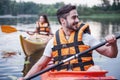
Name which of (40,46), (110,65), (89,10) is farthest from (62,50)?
(89,10)

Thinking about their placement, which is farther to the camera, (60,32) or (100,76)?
(60,32)

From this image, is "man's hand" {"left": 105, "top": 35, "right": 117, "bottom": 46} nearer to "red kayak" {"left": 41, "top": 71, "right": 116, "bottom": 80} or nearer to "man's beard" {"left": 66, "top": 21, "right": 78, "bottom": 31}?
"red kayak" {"left": 41, "top": 71, "right": 116, "bottom": 80}

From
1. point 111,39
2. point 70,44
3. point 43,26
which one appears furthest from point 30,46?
point 111,39

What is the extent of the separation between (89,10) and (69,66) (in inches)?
2860

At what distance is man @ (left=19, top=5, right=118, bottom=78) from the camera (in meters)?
4.26

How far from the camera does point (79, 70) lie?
4.34m

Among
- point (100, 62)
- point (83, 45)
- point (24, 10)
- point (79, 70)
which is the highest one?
point (83, 45)

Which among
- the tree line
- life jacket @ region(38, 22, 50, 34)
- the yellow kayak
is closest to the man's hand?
the yellow kayak

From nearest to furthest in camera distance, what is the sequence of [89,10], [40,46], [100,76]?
1. [100,76]
2. [40,46]
3. [89,10]

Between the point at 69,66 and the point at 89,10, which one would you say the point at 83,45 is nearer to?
the point at 69,66

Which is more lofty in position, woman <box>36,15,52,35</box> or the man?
the man

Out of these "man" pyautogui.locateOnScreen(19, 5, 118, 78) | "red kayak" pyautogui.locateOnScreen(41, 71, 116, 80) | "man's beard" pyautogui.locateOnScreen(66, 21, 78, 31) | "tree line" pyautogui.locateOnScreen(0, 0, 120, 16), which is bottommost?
"tree line" pyautogui.locateOnScreen(0, 0, 120, 16)

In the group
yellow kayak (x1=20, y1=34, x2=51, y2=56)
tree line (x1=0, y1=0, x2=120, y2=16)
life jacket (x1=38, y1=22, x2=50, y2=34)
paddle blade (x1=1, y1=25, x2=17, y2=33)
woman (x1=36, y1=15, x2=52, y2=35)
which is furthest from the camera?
tree line (x1=0, y1=0, x2=120, y2=16)

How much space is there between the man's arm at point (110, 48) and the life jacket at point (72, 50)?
0.22m
